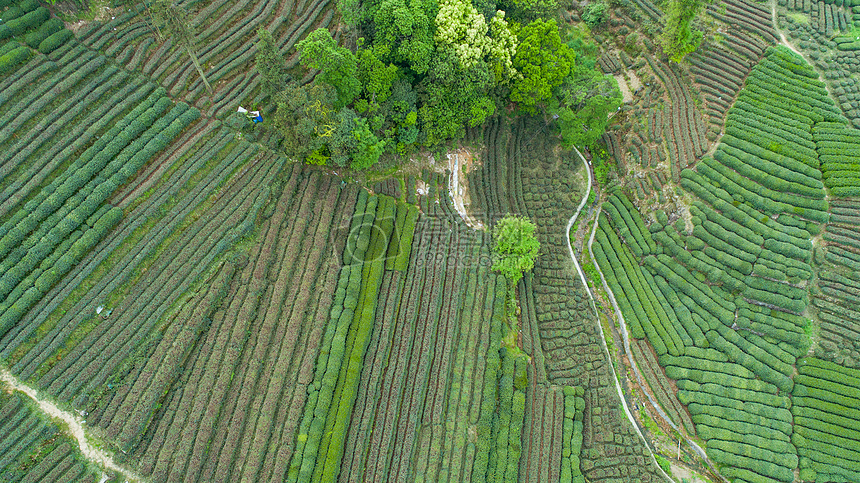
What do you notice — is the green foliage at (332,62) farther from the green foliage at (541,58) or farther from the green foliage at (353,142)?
the green foliage at (541,58)

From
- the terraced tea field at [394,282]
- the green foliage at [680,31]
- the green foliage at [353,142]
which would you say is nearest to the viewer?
the terraced tea field at [394,282]

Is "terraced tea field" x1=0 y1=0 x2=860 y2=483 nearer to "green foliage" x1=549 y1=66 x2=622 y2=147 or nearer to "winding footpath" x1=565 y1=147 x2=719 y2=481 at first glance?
"winding footpath" x1=565 y1=147 x2=719 y2=481

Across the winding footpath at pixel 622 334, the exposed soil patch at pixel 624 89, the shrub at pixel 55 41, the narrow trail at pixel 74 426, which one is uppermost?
the exposed soil patch at pixel 624 89

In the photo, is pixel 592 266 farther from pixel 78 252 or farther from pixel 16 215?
pixel 16 215

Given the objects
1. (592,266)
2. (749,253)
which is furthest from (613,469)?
(749,253)

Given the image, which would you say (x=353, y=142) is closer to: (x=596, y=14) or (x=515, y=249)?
(x=515, y=249)

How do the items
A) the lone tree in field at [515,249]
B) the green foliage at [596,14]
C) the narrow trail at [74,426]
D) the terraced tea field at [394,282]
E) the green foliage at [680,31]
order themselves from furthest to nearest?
the green foliage at [596,14]
the green foliage at [680,31]
the lone tree in field at [515,249]
the terraced tea field at [394,282]
the narrow trail at [74,426]

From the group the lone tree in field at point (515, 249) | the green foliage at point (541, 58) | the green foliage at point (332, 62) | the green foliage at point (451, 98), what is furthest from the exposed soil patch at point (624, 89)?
the green foliage at point (332, 62)
